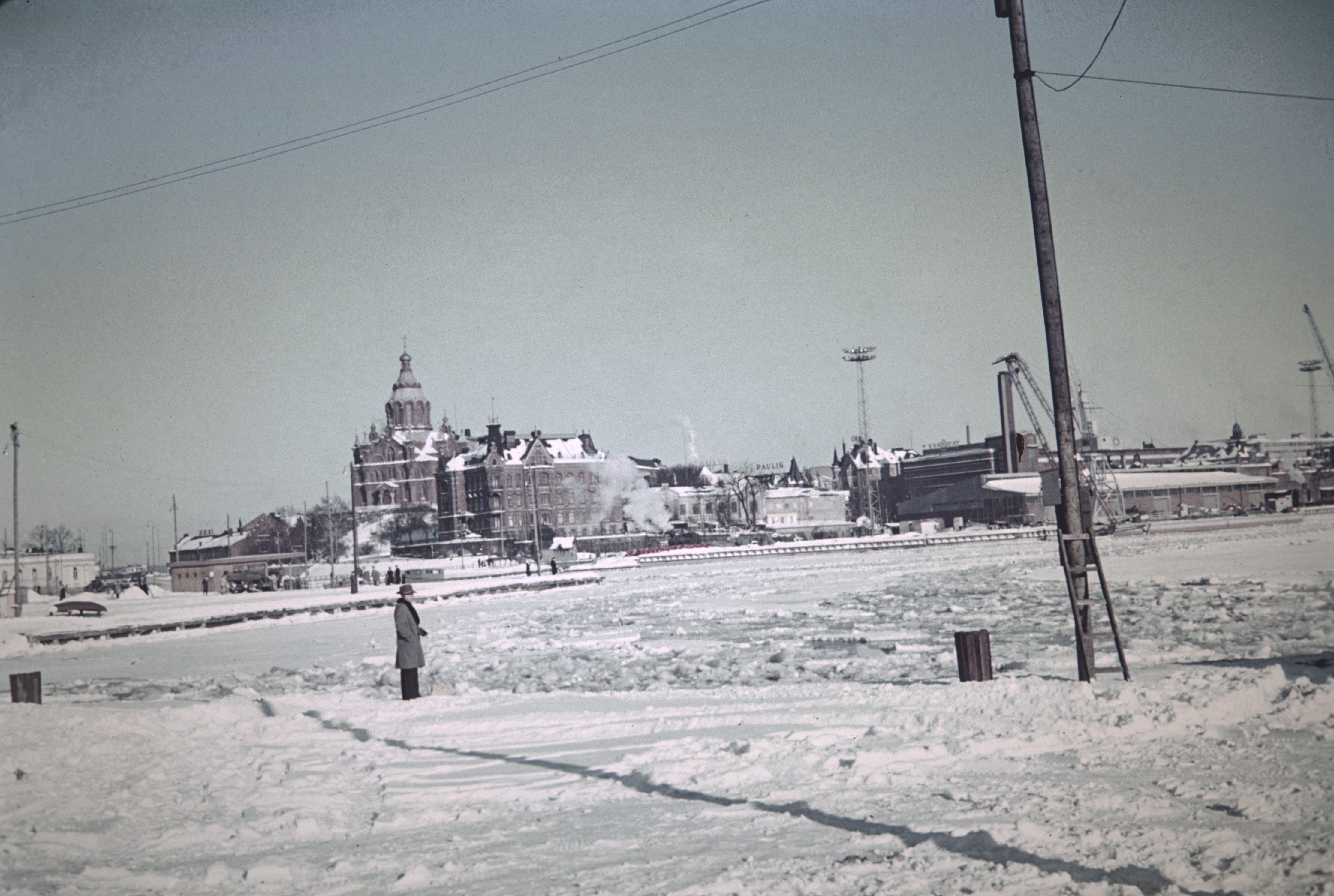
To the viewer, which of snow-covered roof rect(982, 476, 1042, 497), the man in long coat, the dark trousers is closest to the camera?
the man in long coat

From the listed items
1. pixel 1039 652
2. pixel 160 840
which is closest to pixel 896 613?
pixel 1039 652

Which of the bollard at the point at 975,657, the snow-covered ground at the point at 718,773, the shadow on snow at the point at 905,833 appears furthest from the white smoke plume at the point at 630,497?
the shadow on snow at the point at 905,833

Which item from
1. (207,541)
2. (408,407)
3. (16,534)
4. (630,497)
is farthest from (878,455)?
(16,534)

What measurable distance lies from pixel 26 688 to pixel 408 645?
5.89m

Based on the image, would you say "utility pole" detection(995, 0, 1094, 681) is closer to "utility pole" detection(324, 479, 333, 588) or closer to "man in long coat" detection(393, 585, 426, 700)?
"man in long coat" detection(393, 585, 426, 700)

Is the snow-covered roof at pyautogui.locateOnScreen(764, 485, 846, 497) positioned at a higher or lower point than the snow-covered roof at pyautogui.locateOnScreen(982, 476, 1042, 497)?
higher

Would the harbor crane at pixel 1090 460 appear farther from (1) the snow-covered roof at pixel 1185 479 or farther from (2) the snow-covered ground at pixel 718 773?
(2) the snow-covered ground at pixel 718 773

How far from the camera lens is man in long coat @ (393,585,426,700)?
1443 cm

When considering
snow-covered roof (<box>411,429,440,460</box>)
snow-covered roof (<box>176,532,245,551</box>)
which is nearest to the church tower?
snow-covered roof (<box>411,429,440,460</box>)

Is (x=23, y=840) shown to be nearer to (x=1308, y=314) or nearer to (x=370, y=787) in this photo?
(x=370, y=787)

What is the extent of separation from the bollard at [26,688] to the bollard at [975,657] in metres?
12.9

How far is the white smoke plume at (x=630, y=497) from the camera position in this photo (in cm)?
13388

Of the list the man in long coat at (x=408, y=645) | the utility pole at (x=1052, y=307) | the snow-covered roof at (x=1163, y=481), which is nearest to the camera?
the utility pole at (x=1052, y=307)

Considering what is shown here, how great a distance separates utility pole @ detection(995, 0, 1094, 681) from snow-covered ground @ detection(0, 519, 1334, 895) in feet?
5.27
